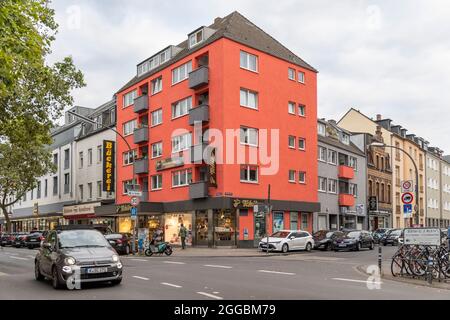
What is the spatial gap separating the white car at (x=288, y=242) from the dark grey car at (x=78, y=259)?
19348mm

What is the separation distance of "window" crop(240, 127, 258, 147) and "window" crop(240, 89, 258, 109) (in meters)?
1.76

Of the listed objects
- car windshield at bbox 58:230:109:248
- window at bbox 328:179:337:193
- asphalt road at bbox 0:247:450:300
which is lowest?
asphalt road at bbox 0:247:450:300

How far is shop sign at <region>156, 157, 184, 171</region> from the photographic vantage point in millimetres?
40062

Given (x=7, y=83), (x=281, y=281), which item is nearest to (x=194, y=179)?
(x=7, y=83)

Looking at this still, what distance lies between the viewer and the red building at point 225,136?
1449 inches

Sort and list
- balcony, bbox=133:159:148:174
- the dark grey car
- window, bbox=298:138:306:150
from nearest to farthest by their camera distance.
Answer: the dark grey car → window, bbox=298:138:306:150 → balcony, bbox=133:159:148:174

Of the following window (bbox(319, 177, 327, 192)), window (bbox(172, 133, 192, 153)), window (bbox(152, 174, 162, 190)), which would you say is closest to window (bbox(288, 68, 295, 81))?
window (bbox(172, 133, 192, 153))

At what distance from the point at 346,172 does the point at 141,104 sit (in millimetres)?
20454

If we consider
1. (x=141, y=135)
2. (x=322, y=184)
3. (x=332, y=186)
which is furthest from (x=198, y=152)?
(x=332, y=186)

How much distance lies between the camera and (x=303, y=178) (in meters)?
43.2

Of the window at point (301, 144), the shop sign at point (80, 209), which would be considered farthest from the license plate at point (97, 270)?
the shop sign at point (80, 209)

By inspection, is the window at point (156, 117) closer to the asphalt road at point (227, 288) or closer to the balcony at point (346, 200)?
the balcony at point (346, 200)

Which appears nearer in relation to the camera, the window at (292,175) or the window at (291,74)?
the window at (292,175)

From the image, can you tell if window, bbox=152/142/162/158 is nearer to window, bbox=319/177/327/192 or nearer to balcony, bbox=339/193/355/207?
window, bbox=319/177/327/192
